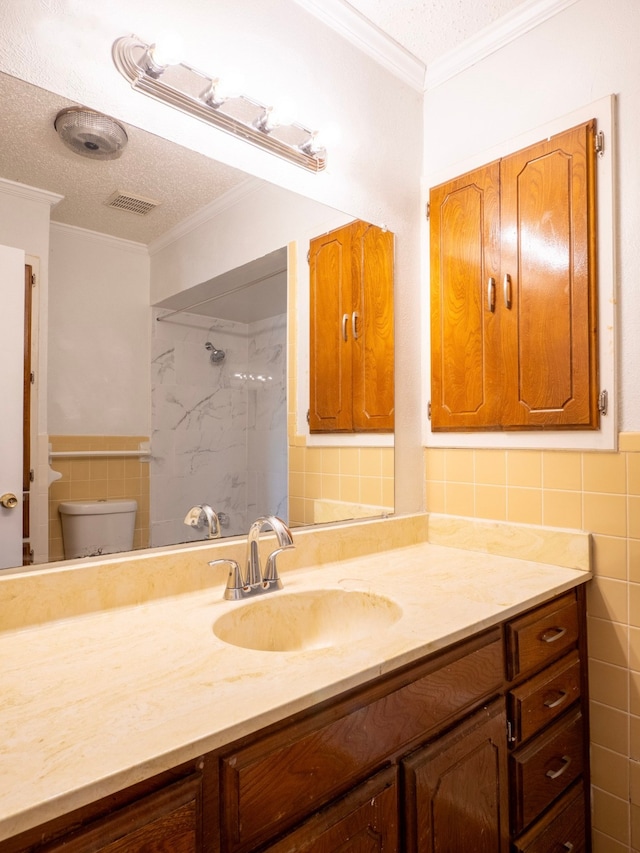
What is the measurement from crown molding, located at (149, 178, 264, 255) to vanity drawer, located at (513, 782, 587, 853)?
166 centimetres

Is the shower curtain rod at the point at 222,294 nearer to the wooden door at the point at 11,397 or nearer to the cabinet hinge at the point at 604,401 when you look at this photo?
the wooden door at the point at 11,397

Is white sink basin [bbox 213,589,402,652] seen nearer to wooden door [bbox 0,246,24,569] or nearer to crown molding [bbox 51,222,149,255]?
wooden door [bbox 0,246,24,569]

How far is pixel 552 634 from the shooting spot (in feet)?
4.42

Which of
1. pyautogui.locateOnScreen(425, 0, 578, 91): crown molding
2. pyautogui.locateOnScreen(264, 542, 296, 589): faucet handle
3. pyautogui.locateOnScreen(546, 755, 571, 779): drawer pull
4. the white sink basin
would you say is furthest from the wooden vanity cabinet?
pyautogui.locateOnScreen(425, 0, 578, 91): crown molding

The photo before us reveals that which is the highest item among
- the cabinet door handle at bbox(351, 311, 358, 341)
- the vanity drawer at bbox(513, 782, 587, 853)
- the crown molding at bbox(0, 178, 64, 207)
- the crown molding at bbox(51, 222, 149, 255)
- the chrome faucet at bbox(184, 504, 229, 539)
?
the crown molding at bbox(0, 178, 64, 207)

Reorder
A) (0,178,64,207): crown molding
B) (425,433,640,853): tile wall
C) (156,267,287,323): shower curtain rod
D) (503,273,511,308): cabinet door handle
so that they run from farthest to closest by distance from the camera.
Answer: (503,273,511,308): cabinet door handle < (425,433,640,853): tile wall < (156,267,287,323): shower curtain rod < (0,178,64,207): crown molding

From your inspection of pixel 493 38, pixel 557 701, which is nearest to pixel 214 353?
pixel 557 701

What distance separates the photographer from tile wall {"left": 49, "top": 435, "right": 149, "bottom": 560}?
1118mm

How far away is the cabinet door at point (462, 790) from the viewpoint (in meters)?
0.97

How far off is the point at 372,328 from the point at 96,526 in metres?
1.07

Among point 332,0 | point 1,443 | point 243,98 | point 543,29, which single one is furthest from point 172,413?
point 543,29

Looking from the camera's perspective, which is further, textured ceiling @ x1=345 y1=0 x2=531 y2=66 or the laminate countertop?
textured ceiling @ x1=345 y1=0 x2=531 y2=66

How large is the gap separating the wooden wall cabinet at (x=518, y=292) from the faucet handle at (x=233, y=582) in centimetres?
94

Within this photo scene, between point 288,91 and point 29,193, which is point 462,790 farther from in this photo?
point 288,91
